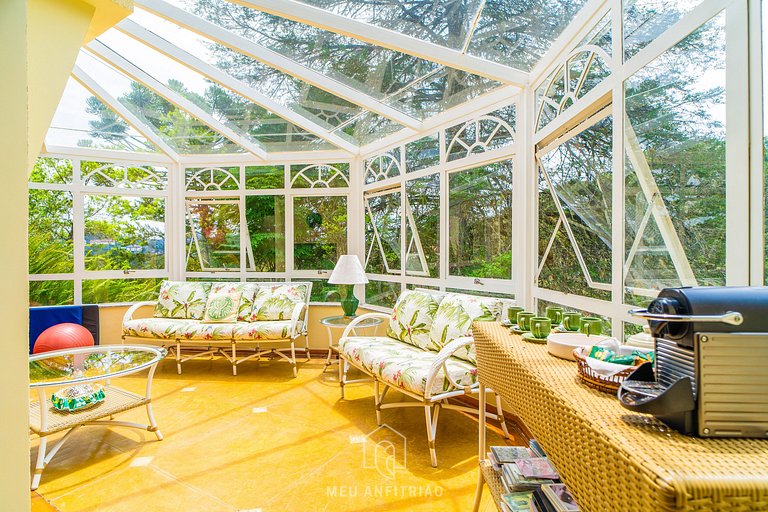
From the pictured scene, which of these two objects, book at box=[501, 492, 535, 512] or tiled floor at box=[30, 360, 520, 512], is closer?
book at box=[501, 492, 535, 512]

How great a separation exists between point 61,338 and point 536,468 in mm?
4863

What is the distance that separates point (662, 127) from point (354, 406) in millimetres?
2799

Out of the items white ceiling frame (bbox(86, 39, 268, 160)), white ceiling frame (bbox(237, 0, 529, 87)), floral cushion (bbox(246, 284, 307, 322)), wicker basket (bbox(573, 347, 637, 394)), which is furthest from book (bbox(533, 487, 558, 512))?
white ceiling frame (bbox(86, 39, 268, 160))

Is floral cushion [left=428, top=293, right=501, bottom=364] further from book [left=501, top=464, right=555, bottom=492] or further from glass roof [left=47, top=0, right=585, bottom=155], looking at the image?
glass roof [left=47, top=0, right=585, bottom=155]

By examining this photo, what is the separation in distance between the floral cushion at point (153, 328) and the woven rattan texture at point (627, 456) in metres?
4.04

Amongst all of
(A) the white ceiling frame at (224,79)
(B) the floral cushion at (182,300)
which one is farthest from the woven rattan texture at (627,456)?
(B) the floral cushion at (182,300)

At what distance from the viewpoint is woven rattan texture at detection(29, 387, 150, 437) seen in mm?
2209

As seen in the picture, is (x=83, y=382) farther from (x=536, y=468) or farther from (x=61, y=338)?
(x=536, y=468)

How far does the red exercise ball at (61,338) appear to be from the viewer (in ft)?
13.5

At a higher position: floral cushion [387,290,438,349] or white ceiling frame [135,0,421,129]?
white ceiling frame [135,0,421,129]

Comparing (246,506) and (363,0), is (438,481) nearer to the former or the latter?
(246,506)

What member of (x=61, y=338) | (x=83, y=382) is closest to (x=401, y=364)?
(x=83, y=382)

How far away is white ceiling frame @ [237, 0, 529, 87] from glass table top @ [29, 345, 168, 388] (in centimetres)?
258

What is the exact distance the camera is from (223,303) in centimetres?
457
